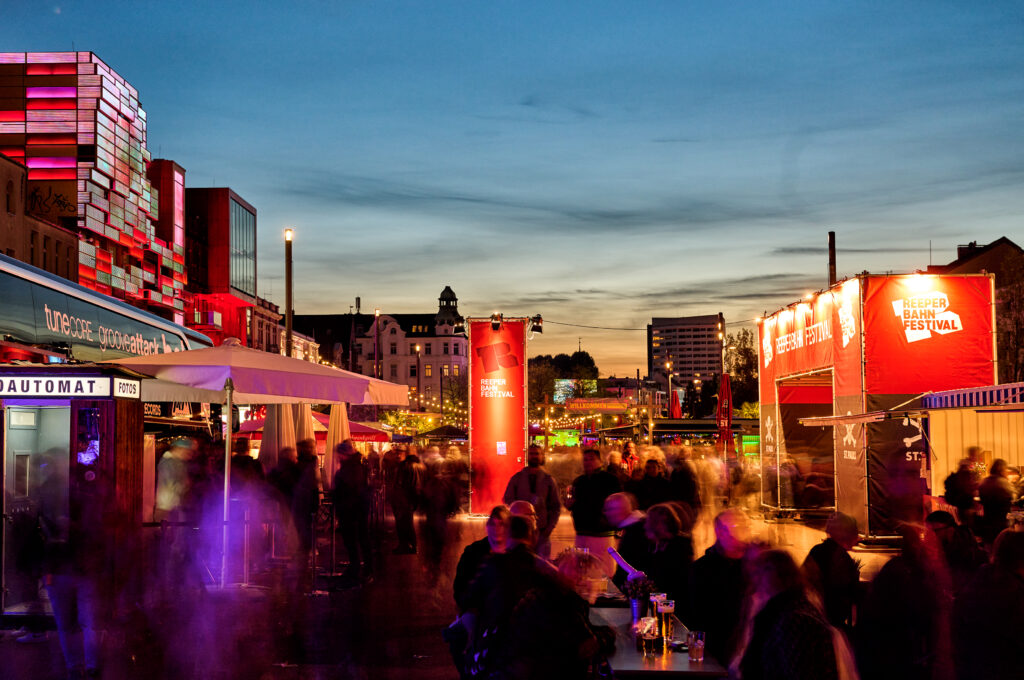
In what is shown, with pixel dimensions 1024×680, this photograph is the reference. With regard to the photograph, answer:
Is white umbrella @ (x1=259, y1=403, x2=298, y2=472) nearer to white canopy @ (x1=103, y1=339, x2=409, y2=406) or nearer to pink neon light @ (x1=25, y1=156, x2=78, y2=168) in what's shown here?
white canopy @ (x1=103, y1=339, x2=409, y2=406)

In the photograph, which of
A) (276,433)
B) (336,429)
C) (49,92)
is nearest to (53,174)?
(49,92)

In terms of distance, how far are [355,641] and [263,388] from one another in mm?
3111

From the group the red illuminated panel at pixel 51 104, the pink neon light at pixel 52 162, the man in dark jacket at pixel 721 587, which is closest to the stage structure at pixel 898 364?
the man in dark jacket at pixel 721 587

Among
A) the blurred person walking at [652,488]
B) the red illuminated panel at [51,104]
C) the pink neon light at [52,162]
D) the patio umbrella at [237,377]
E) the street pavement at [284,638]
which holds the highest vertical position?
the red illuminated panel at [51,104]

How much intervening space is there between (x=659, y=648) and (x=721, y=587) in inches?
27.0

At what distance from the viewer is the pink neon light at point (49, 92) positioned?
65688 mm

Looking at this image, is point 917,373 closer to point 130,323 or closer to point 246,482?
point 246,482

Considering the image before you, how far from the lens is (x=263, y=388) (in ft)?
39.0

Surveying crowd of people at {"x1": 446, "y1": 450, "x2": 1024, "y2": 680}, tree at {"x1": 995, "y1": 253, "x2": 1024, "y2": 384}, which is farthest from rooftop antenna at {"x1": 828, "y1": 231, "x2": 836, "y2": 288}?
crowd of people at {"x1": 446, "y1": 450, "x2": 1024, "y2": 680}

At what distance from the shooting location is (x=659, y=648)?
6129 mm

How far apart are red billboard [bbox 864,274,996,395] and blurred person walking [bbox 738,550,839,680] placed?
1499 centimetres

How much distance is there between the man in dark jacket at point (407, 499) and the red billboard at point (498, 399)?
156 inches

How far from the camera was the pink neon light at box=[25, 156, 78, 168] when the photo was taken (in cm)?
6397

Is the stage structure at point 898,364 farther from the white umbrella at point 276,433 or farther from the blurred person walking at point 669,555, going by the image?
the blurred person walking at point 669,555
